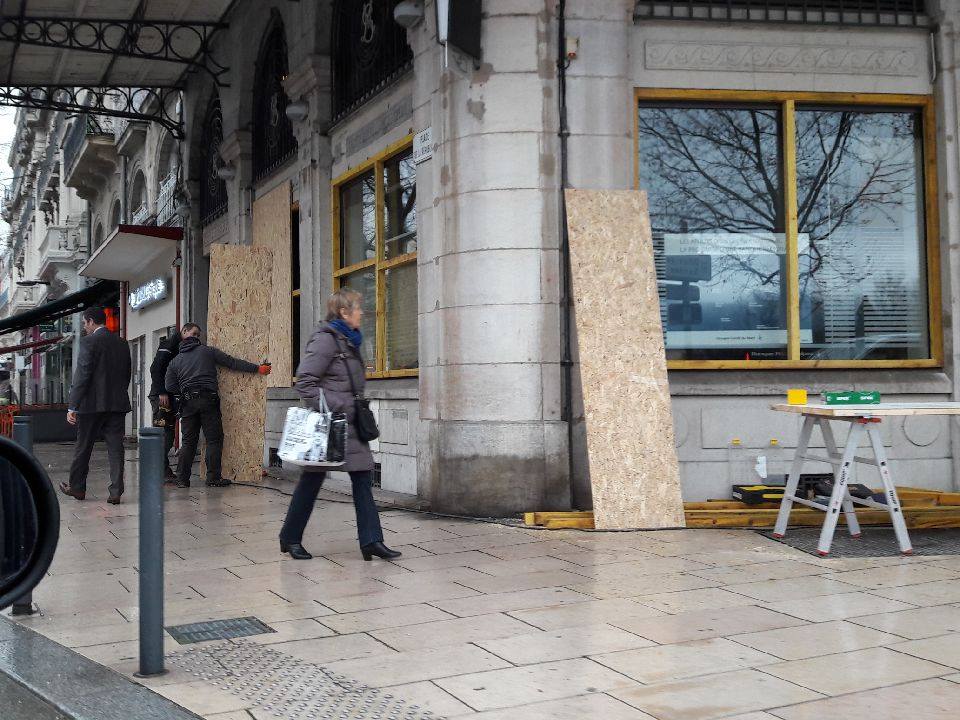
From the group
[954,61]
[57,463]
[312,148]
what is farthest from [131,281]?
[954,61]

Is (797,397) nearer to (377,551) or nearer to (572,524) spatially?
(572,524)

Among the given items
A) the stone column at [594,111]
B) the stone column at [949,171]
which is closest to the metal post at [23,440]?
the stone column at [594,111]

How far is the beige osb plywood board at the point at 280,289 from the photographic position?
1393cm

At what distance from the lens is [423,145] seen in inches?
369

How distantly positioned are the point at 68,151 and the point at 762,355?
93.5 ft

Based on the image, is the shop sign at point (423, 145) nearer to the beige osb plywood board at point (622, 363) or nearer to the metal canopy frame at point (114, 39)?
the beige osb plywood board at point (622, 363)

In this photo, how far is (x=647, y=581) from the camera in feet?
19.9

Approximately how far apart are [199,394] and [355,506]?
18.5 feet

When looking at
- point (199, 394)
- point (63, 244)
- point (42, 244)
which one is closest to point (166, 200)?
point (199, 394)

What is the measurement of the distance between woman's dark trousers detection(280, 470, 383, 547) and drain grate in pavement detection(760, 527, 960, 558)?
111 inches

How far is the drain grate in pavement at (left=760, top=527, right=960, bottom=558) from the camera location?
6934 millimetres

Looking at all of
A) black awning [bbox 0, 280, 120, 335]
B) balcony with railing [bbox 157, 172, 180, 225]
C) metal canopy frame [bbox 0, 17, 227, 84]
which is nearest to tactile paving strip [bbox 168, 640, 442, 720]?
metal canopy frame [bbox 0, 17, 227, 84]

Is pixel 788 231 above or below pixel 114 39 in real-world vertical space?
below

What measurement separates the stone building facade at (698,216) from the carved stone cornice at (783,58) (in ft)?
0.06
